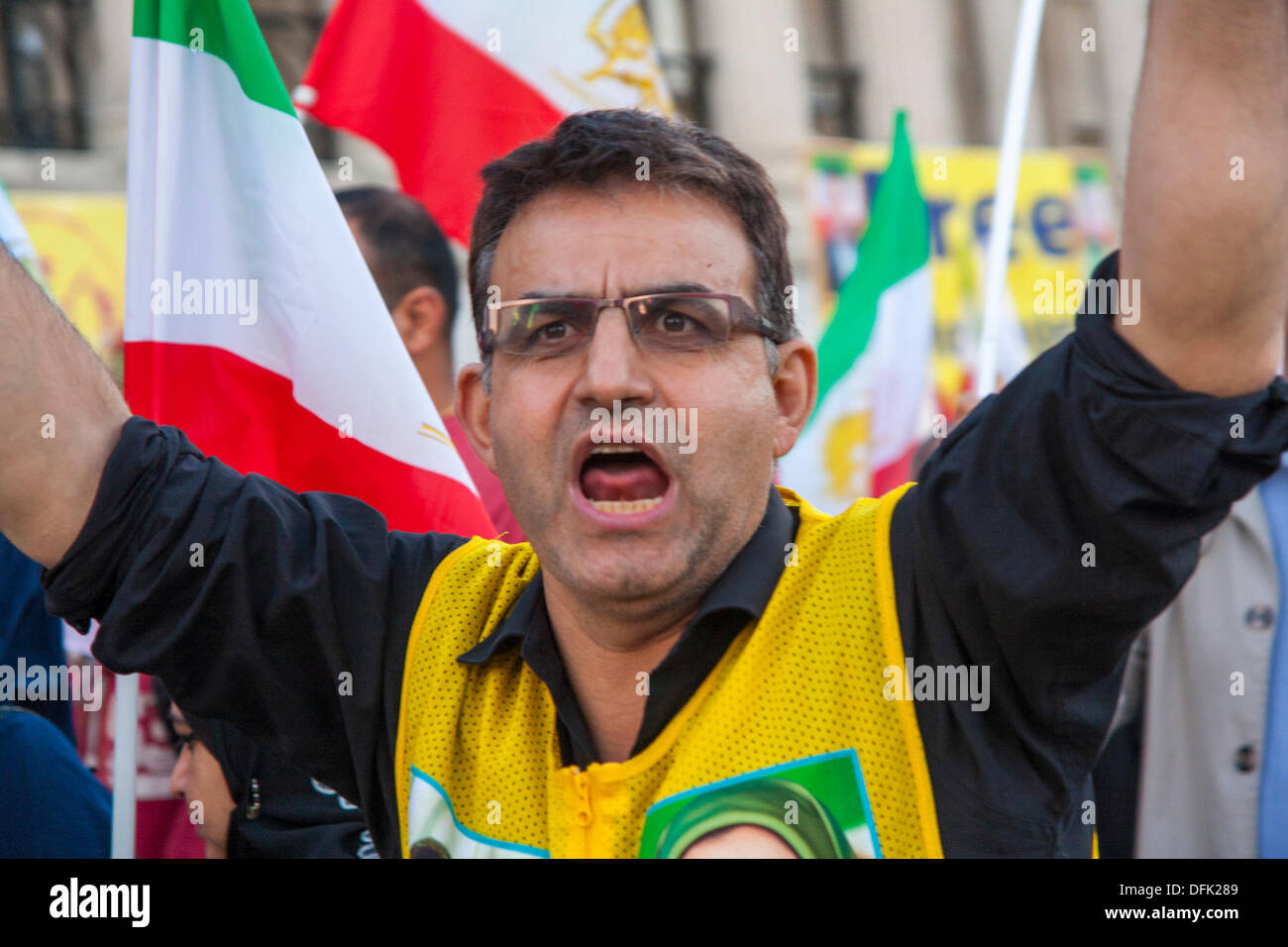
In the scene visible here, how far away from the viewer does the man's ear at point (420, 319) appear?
4188 millimetres

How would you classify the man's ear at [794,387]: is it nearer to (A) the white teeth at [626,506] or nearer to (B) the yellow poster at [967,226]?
(A) the white teeth at [626,506]

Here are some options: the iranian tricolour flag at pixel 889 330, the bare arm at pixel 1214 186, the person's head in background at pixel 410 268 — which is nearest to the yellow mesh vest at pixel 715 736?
the bare arm at pixel 1214 186

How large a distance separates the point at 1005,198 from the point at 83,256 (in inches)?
248

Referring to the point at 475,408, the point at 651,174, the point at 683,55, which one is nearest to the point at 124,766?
the point at 475,408

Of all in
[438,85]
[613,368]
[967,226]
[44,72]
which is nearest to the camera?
[613,368]

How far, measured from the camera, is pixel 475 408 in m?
2.42

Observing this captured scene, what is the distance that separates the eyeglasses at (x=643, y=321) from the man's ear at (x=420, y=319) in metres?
2.06

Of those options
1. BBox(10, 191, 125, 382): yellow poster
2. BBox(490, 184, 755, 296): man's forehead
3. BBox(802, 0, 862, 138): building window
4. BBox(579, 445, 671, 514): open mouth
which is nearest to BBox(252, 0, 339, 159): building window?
BBox(802, 0, 862, 138): building window

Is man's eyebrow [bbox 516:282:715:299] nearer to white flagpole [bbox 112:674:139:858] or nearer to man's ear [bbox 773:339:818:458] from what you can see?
man's ear [bbox 773:339:818:458]

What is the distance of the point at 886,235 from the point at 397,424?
2780mm

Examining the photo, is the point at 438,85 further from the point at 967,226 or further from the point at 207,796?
the point at 967,226

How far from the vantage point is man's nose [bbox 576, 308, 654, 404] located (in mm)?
2059

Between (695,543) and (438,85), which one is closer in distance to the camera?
(695,543)

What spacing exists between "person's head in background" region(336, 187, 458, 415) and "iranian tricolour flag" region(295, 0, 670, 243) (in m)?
0.10
